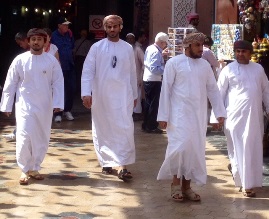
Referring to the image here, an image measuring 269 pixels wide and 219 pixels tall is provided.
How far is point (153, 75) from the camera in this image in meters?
12.8

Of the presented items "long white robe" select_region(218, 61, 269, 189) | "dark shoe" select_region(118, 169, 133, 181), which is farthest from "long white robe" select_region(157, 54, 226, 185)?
"dark shoe" select_region(118, 169, 133, 181)

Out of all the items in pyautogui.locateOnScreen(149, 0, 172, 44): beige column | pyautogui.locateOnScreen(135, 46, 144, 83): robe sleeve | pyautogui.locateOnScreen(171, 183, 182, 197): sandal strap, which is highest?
pyautogui.locateOnScreen(149, 0, 172, 44): beige column

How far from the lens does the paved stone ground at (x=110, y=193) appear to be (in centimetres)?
754

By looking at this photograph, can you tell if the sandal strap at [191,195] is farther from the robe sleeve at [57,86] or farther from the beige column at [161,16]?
the beige column at [161,16]

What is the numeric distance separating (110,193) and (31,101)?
1452 millimetres

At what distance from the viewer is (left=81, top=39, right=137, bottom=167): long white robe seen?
30.2 feet

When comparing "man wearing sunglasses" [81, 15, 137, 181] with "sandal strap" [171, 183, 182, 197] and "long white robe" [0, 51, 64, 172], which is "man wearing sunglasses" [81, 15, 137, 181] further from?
"sandal strap" [171, 183, 182, 197]

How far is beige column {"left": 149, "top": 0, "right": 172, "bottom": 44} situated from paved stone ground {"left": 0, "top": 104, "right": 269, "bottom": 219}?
17.5ft

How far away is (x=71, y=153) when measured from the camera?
11.0 metres

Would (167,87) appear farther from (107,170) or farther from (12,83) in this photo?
(12,83)

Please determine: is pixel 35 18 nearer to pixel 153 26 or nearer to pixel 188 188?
pixel 153 26

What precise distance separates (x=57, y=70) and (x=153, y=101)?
12.9 ft

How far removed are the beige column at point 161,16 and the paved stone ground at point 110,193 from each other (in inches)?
210

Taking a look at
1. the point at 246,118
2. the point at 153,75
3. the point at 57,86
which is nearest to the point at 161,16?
the point at 153,75
